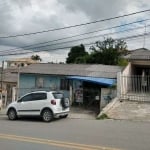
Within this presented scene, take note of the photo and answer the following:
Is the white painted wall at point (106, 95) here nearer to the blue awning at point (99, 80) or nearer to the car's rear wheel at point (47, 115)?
the blue awning at point (99, 80)

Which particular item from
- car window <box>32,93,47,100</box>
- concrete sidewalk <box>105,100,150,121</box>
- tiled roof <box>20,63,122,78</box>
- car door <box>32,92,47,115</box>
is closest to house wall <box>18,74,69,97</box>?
tiled roof <box>20,63,122,78</box>

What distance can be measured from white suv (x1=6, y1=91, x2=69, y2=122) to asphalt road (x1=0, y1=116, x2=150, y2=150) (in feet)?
8.40

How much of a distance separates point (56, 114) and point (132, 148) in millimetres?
8945

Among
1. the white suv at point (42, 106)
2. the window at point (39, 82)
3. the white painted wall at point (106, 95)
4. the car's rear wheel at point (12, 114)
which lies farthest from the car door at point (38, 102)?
the window at point (39, 82)

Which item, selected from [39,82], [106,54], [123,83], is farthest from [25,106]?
[106,54]

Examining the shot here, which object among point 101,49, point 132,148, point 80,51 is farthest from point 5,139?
point 80,51

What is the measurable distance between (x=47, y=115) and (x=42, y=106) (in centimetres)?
69

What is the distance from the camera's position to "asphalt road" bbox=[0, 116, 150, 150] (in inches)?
432

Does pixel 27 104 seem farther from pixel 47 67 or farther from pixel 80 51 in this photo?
pixel 80 51

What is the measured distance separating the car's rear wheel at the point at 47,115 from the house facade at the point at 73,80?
5.89 meters

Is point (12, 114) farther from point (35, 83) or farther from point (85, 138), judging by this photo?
point (35, 83)

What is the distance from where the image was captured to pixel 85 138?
41.3 feet

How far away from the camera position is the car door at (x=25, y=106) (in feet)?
66.3

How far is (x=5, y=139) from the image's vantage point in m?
12.7
